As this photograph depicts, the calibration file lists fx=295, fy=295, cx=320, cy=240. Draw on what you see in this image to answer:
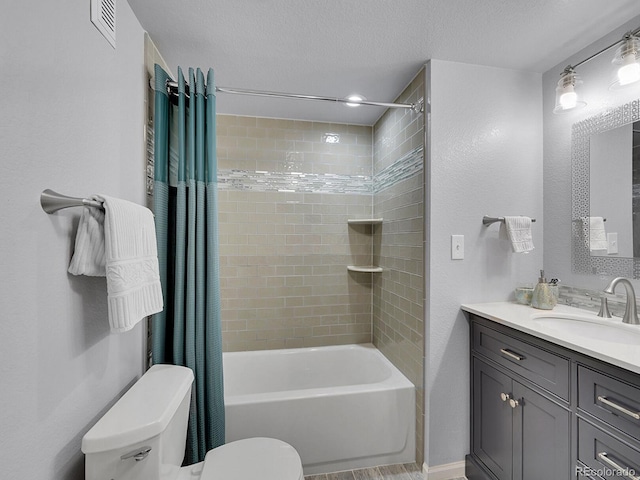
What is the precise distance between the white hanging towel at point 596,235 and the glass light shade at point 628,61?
2.19 feet

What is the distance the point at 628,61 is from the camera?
131 centimetres

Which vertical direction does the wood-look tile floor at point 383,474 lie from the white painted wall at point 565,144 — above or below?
below

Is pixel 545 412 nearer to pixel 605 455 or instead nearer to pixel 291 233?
pixel 605 455

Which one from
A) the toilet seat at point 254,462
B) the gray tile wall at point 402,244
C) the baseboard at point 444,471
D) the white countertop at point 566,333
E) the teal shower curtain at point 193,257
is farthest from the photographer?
the gray tile wall at point 402,244

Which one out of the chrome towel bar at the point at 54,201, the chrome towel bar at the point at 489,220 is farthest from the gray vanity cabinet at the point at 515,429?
the chrome towel bar at the point at 54,201

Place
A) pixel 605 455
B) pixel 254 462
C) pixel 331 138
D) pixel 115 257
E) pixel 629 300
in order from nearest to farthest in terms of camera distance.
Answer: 1. pixel 115 257
2. pixel 605 455
3. pixel 254 462
4. pixel 629 300
5. pixel 331 138

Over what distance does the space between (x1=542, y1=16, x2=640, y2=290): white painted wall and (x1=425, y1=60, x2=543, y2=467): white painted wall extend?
5 cm

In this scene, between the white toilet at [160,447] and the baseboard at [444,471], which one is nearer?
the white toilet at [160,447]

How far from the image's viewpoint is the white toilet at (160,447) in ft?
2.95

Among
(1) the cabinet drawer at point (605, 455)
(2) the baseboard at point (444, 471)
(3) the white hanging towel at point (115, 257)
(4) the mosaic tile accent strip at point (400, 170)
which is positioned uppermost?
(4) the mosaic tile accent strip at point (400, 170)

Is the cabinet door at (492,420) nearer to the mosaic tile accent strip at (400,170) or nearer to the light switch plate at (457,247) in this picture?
the light switch plate at (457,247)

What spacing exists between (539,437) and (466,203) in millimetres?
1215

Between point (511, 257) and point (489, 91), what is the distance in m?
1.06

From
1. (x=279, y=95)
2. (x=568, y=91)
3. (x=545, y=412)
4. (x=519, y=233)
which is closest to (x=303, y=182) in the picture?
(x=279, y=95)
